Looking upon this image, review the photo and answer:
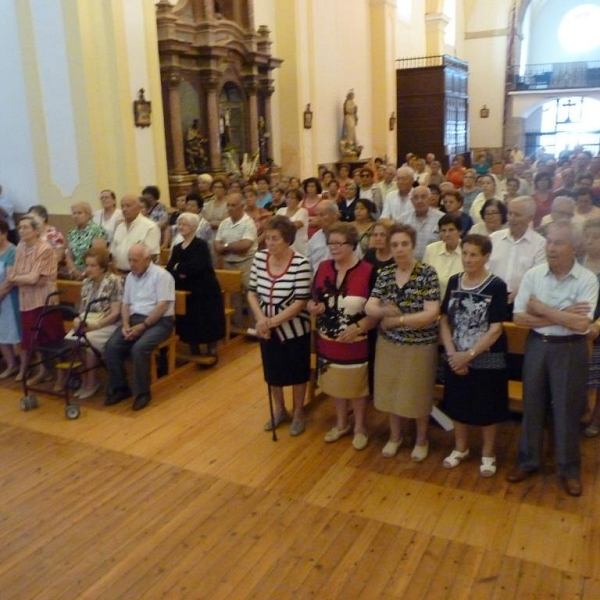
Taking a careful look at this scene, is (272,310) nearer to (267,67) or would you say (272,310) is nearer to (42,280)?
(42,280)

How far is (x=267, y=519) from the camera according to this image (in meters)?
3.51

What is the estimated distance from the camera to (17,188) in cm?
873

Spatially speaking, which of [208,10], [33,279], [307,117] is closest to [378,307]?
[33,279]

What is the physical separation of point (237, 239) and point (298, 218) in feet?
2.05

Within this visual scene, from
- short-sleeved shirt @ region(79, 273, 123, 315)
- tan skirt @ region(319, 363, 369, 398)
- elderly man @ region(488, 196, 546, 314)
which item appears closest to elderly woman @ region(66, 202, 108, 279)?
short-sleeved shirt @ region(79, 273, 123, 315)

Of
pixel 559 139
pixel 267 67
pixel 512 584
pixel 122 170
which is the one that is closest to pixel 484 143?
pixel 559 139

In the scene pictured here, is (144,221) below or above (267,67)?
below

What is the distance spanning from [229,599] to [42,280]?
3.36 metres

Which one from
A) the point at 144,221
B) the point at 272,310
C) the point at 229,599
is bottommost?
the point at 229,599

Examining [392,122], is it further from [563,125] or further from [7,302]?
[7,302]

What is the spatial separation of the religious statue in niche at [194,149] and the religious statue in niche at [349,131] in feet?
16.5

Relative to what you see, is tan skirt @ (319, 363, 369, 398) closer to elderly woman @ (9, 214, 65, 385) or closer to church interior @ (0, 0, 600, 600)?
church interior @ (0, 0, 600, 600)

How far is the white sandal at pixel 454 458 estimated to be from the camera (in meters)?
3.94

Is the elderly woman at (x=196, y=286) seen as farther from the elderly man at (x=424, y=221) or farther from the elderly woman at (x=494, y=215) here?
the elderly woman at (x=494, y=215)
